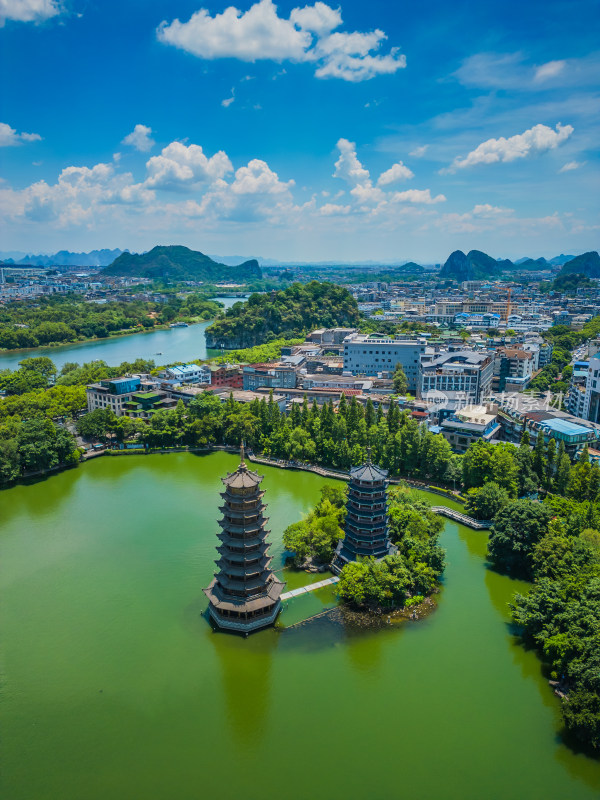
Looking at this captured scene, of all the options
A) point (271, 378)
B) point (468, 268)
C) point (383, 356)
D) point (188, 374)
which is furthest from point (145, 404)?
point (468, 268)

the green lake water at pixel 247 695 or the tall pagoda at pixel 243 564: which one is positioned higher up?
the tall pagoda at pixel 243 564

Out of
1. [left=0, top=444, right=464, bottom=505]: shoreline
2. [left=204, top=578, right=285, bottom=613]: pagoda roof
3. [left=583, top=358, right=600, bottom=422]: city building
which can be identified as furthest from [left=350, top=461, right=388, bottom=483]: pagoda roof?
[left=583, top=358, right=600, bottom=422]: city building

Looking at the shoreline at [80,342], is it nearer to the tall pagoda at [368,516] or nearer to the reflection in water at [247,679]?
the tall pagoda at [368,516]

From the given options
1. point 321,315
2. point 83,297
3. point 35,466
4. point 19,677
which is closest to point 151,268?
point 83,297

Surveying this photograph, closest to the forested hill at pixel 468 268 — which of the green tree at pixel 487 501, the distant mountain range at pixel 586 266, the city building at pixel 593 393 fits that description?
the distant mountain range at pixel 586 266

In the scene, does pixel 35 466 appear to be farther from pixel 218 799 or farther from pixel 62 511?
pixel 218 799

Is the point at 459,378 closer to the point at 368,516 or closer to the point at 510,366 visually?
the point at 510,366
